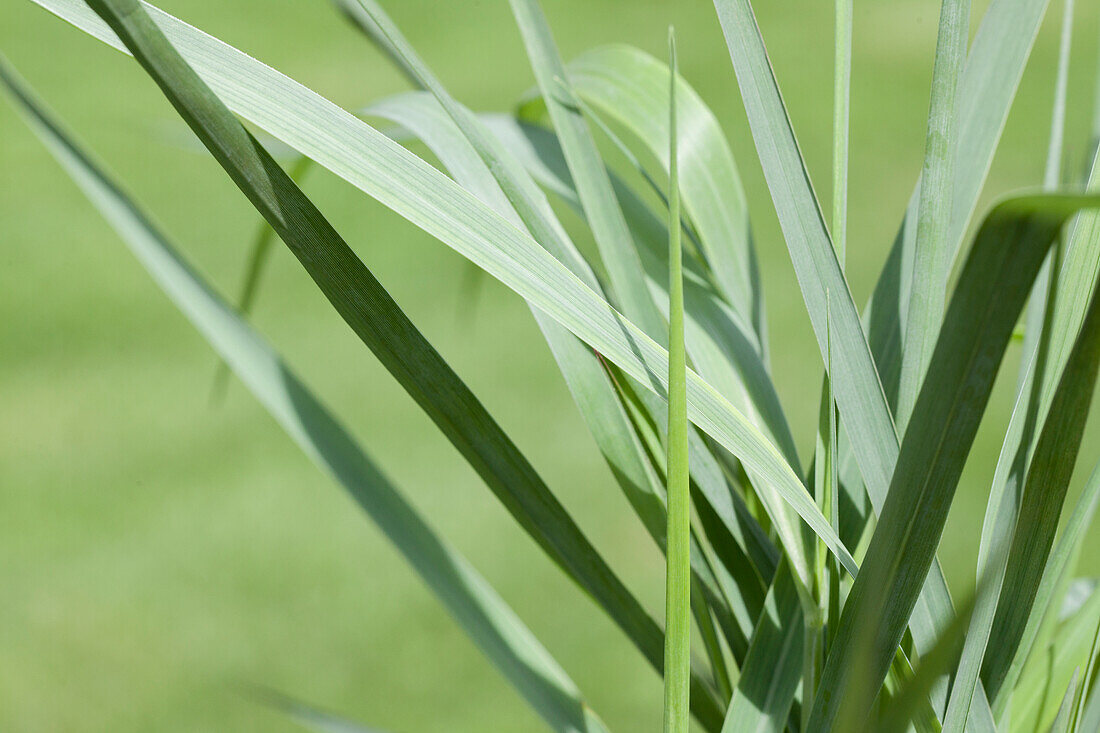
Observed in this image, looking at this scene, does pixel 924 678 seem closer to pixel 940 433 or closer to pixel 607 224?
pixel 940 433

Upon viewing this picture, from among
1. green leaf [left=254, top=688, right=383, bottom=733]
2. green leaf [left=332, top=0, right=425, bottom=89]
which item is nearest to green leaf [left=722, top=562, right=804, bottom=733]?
green leaf [left=254, top=688, right=383, bottom=733]

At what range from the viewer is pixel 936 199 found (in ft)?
0.74

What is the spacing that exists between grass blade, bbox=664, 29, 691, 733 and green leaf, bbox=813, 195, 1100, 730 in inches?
1.3

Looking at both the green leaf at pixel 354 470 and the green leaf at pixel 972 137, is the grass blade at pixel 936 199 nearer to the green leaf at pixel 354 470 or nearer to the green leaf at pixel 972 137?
the green leaf at pixel 972 137

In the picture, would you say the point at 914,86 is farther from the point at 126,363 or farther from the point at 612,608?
the point at 612,608

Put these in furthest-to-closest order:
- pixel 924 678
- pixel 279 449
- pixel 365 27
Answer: pixel 279 449 → pixel 365 27 → pixel 924 678

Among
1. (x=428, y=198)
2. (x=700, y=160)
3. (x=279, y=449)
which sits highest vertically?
(x=279, y=449)

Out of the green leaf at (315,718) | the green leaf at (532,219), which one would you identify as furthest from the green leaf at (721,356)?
the green leaf at (315,718)

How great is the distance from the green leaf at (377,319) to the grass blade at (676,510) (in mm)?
63

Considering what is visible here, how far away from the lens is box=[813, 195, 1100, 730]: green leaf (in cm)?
14

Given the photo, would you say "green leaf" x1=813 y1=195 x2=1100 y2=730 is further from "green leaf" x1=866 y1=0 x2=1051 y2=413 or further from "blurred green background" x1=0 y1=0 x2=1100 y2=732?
"blurred green background" x1=0 y1=0 x2=1100 y2=732

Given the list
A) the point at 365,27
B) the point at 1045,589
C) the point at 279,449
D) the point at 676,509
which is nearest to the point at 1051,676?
the point at 1045,589

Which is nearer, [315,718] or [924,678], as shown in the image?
[924,678]

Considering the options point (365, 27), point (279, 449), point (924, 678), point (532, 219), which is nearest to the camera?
point (924, 678)
